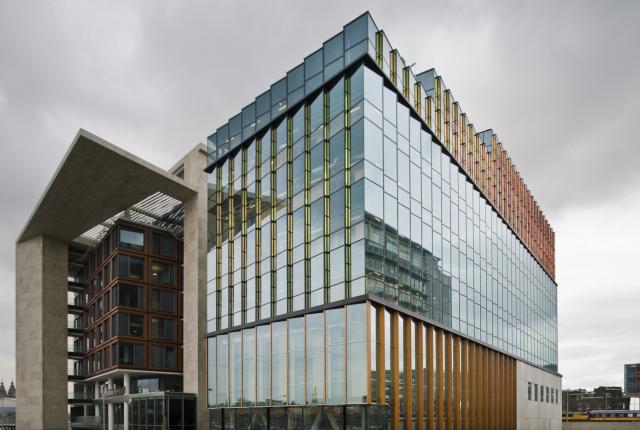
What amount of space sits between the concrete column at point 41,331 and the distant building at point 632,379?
591 feet

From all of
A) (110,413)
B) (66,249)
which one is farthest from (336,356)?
(66,249)

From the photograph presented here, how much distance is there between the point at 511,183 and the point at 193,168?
32228 mm

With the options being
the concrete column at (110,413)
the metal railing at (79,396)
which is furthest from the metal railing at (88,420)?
the concrete column at (110,413)

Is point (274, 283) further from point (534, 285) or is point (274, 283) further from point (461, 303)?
point (534, 285)

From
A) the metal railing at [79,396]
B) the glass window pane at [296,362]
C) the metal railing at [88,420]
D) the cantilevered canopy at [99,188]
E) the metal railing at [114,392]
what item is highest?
the cantilevered canopy at [99,188]

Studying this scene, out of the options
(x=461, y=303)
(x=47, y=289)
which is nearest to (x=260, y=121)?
(x=461, y=303)

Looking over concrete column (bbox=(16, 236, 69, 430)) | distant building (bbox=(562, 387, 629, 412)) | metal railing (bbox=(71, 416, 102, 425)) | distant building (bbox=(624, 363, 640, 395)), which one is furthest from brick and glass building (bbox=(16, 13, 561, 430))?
distant building (bbox=(624, 363, 640, 395))

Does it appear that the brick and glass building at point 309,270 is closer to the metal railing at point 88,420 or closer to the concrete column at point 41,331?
the concrete column at point 41,331

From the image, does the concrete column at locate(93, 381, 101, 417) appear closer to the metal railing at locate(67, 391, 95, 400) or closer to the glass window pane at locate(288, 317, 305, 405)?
the metal railing at locate(67, 391, 95, 400)

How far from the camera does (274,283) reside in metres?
39.1

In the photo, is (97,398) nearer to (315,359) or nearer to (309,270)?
(309,270)

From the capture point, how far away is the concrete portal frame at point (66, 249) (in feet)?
155

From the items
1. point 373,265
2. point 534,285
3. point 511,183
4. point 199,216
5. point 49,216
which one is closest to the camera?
point 373,265

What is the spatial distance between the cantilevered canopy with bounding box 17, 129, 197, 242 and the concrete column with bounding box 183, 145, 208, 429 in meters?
1.29
